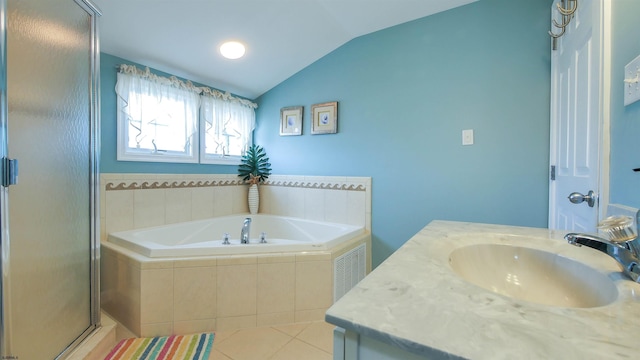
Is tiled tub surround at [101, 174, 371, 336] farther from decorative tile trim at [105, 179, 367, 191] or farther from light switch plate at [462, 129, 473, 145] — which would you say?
light switch plate at [462, 129, 473, 145]

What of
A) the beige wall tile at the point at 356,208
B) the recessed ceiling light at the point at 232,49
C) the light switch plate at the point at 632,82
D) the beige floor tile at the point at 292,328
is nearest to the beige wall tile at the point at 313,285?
the beige floor tile at the point at 292,328

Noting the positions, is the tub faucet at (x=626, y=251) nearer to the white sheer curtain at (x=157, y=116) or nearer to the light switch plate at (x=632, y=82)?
the light switch plate at (x=632, y=82)

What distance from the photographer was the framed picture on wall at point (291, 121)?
9.47 ft

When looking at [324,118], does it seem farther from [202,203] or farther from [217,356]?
[217,356]

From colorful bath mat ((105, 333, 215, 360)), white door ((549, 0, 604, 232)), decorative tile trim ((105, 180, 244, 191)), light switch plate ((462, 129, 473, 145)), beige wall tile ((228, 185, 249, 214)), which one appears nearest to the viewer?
white door ((549, 0, 604, 232))

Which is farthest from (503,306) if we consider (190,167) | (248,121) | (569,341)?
(248,121)

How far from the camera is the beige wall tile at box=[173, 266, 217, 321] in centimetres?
169

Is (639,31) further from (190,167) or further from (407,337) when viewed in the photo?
(190,167)

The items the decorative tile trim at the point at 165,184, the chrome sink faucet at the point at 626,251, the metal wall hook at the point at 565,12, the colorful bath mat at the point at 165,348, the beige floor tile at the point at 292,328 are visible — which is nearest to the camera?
the chrome sink faucet at the point at 626,251

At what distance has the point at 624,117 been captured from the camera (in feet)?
2.80

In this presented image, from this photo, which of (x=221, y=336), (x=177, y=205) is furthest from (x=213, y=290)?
(x=177, y=205)

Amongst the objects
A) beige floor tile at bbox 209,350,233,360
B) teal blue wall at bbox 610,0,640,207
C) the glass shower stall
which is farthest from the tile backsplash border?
teal blue wall at bbox 610,0,640,207

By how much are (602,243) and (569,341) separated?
356 mm

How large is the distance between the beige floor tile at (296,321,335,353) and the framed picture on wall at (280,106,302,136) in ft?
6.03
